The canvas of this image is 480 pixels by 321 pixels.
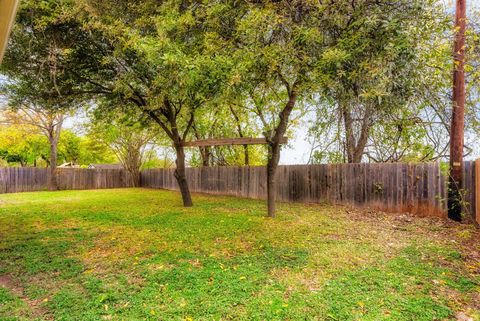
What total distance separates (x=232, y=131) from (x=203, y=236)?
8.44 metres

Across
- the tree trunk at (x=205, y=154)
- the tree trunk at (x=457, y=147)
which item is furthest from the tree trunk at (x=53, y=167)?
the tree trunk at (x=457, y=147)

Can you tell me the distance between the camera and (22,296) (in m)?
3.16

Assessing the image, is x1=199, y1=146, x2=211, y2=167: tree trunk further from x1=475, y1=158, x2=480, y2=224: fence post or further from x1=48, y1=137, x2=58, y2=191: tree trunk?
x1=475, y1=158, x2=480, y2=224: fence post

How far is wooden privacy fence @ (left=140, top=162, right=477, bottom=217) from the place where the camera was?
6555 millimetres

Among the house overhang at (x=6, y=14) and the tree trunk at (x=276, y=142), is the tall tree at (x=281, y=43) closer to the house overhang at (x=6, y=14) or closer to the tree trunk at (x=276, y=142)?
the tree trunk at (x=276, y=142)

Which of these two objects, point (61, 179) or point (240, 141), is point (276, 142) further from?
point (61, 179)

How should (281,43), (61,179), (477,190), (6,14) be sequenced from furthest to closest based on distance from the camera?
(61,179)
(477,190)
(281,43)
(6,14)

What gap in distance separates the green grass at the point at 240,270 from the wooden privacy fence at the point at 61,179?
10834 mm

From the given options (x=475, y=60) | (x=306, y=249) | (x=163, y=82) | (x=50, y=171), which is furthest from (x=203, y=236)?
(x=50, y=171)

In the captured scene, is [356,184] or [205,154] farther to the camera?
[205,154]

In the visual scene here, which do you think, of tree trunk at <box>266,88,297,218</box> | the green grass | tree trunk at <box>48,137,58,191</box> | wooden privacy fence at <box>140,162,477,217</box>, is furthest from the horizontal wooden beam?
tree trunk at <box>48,137,58,191</box>

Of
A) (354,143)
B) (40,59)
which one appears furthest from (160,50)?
(354,143)

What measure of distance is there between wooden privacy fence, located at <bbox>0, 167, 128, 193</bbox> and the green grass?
35.5 feet

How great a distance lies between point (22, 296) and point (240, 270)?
241 centimetres
